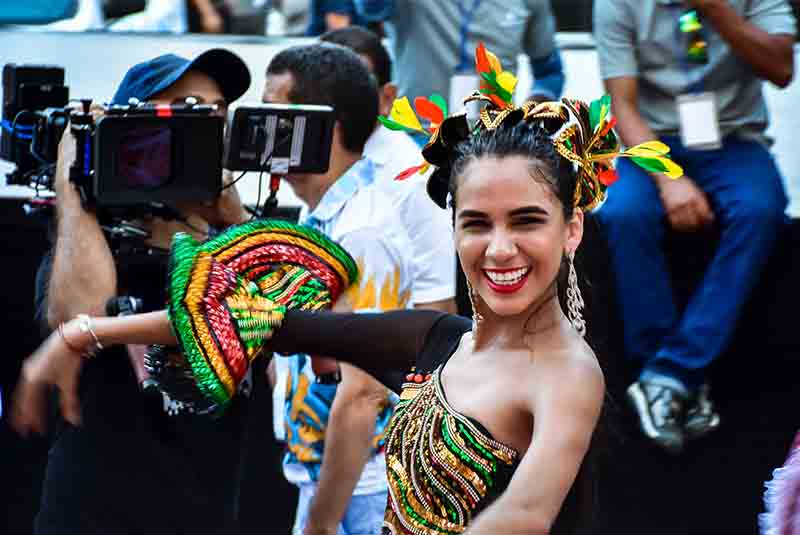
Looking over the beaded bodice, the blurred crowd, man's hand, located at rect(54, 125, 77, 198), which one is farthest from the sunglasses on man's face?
the beaded bodice

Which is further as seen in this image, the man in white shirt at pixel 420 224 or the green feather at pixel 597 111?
the man in white shirt at pixel 420 224

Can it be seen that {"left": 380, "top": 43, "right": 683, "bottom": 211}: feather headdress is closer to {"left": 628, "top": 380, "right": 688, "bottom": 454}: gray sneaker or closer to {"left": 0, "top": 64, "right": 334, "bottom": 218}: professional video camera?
{"left": 0, "top": 64, "right": 334, "bottom": 218}: professional video camera

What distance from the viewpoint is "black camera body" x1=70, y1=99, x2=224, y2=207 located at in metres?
3.23

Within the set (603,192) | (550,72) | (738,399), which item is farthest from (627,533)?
(603,192)

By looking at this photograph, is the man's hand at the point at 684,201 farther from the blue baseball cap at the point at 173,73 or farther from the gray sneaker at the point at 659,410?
the blue baseball cap at the point at 173,73

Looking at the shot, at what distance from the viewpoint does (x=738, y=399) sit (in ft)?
15.8

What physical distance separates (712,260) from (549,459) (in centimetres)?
238

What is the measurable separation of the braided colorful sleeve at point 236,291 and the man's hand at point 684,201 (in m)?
1.74

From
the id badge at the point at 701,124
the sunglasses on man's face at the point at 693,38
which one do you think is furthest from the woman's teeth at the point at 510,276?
the sunglasses on man's face at the point at 693,38

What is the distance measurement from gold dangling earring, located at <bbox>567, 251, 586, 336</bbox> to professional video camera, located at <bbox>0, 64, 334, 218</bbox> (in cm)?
98

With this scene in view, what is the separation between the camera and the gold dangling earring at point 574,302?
8.58 ft

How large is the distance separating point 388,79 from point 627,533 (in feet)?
5.33

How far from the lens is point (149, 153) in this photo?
128 inches

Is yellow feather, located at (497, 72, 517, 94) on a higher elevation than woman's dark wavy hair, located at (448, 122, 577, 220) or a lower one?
higher
